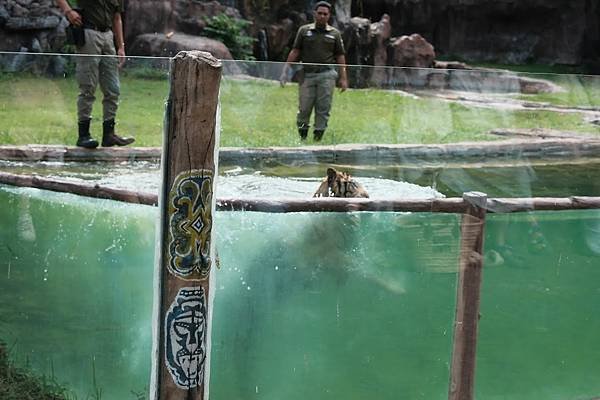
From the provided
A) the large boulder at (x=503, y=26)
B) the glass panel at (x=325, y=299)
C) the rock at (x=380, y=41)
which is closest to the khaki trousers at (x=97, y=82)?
the glass panel at (x=325, y=299)

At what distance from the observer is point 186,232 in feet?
7.58

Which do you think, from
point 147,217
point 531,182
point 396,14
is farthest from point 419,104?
point 396,14

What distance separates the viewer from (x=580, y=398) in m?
3.76

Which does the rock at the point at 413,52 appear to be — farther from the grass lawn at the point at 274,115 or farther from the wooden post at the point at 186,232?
the wooden post at the point at 186,232

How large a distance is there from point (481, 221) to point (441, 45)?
54.2ft

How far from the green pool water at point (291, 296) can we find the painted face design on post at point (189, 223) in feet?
3.60

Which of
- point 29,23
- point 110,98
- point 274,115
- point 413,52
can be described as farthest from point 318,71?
point 413,52

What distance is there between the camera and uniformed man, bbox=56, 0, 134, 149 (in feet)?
15.0

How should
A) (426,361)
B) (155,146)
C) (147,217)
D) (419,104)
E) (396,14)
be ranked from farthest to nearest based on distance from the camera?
1. (396,14)
2. (419,104)
3. (155,146)
4. (426,361)
5. (147,217)

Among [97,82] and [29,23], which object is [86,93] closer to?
[97,82]

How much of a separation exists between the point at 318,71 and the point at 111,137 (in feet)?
4.29

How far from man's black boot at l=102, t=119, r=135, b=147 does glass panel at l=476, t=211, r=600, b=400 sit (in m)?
2.46

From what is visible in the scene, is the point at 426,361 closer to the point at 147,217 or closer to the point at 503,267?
the point at 503,267

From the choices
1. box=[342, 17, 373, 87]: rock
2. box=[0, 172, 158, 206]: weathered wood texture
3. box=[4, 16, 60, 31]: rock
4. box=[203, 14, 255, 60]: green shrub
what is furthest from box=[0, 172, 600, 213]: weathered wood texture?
box=[342, 17, 373, 87]: rock
